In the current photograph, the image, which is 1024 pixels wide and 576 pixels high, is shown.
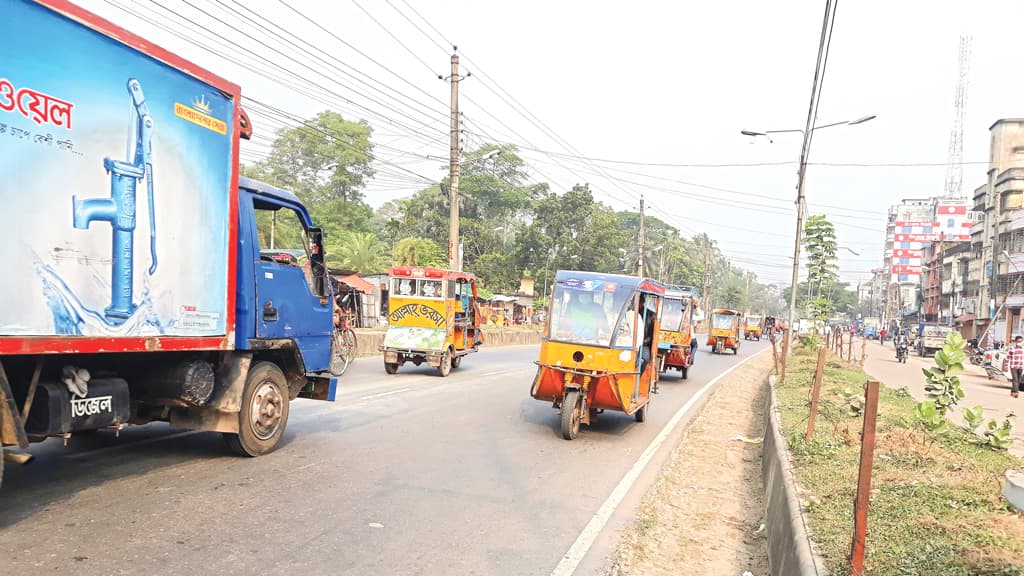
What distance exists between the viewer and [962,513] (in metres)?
4.95

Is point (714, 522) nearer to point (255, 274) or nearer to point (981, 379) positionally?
point (255, 274)

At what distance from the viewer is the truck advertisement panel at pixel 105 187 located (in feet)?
14.0

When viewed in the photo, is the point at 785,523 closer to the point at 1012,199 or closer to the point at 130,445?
the point at 130,445

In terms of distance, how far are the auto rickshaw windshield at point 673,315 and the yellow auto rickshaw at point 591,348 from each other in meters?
9.46

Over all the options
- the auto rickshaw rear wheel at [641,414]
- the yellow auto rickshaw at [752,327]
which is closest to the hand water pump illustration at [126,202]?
the auto rickshaw rear wheel at [641,414]

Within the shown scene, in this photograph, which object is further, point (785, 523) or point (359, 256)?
point (359, 256)

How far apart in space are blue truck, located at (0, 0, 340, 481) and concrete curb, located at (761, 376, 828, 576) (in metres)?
5.08

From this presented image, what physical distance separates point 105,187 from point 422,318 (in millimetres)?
12129

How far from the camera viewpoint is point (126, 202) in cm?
518

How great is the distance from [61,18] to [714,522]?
6.65 metres

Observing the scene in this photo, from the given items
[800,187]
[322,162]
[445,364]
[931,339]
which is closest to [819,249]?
[800,187]

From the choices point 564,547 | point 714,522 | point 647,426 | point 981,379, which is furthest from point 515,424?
point 981,379

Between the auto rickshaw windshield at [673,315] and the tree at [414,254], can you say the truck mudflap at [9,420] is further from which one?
the tree at [414,254]

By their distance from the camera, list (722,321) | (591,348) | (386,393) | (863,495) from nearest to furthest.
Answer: (863,495), (591,348), (386,393), (722,321)
